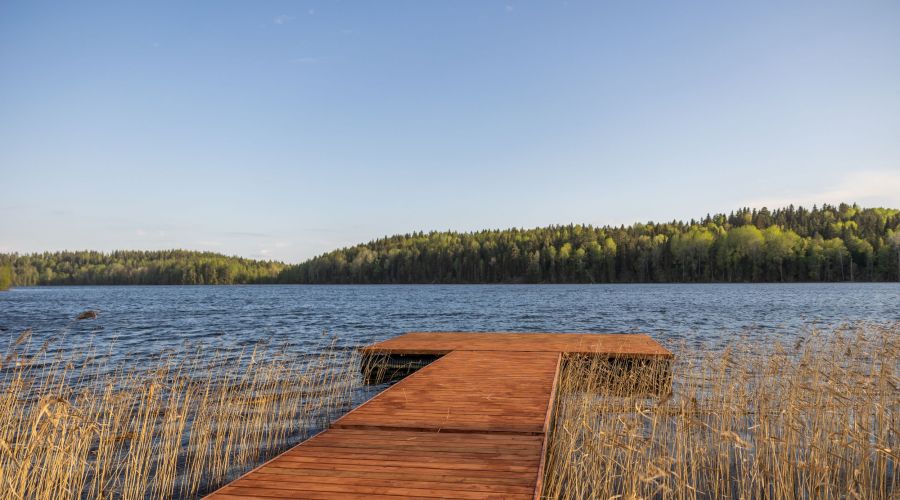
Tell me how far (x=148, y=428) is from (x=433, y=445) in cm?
548

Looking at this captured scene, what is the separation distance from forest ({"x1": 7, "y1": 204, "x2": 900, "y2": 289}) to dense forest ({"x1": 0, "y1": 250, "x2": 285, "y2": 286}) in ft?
1.24

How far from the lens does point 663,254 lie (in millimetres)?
99375

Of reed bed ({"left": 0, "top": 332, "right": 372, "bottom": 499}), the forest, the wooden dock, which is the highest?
the forest

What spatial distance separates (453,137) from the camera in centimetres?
3906

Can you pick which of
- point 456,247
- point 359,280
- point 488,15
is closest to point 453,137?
point 488,15

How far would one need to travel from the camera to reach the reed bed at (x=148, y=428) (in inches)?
199

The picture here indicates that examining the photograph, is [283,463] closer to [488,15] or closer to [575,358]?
[575,358]

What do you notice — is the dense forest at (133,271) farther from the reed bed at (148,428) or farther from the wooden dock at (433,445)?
the wooden dock at (433,445)

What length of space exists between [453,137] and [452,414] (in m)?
33.9

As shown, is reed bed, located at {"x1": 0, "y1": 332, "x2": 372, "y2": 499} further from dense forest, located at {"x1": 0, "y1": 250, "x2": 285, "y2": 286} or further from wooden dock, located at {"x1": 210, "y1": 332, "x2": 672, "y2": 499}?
dense forest, located at {"x1": 0, "y1": 250, "x2": 285, "y2": 286}

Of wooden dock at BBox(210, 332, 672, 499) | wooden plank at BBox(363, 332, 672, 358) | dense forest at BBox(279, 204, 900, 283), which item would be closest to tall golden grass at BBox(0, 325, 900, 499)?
wooden plank at BBox(363, 332, 672, 358)

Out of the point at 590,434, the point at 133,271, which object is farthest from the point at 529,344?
the point at 133,271

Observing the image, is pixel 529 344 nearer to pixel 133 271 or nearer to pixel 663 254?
pixel 663 254

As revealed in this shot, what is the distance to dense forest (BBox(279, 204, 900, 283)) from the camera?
88312 mm
